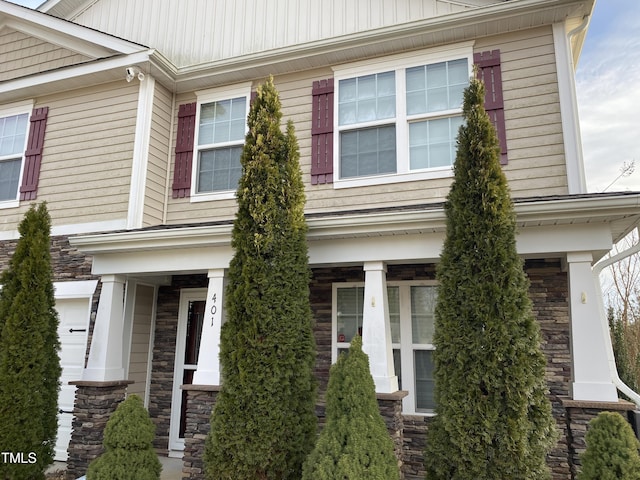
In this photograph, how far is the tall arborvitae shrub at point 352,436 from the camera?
3.58 m

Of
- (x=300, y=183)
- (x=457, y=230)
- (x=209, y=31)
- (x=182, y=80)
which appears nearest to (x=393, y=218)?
(x=457, y=230)

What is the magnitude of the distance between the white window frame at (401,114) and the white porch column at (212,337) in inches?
82.5

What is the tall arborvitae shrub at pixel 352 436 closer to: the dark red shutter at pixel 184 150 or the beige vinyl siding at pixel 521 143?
the beige vinyl siding at pixel 521 143

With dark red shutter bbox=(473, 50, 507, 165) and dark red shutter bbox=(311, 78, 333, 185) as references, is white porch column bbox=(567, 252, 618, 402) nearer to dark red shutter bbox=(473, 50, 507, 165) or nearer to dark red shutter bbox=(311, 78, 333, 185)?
dark red shutter bbox=(473, 50, 507, 165)

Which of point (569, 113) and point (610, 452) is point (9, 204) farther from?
point (610, 452)

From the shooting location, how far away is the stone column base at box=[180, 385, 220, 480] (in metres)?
5.03

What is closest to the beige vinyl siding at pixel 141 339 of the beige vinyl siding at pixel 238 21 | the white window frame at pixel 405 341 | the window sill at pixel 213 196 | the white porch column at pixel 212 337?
the window sill at pixel 213 196

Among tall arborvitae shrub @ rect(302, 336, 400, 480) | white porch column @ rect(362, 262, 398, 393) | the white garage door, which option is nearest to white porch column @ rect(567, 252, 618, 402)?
white porch column @ rect(362, 262, 398, 393)

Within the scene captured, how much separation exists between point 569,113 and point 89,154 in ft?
22.5

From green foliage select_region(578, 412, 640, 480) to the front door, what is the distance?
4.99 m

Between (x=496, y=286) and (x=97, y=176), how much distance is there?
6.07 metres

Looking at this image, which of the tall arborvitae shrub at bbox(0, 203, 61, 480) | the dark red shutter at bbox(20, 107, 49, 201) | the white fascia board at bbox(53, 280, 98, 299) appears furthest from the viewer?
the dark red shutter at bbox(20, 107, 49, 201)

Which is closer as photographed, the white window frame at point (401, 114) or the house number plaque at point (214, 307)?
the house number plaque at point (214, 307)

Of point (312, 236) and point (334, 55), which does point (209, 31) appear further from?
point (312, 236)
